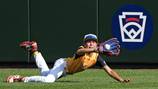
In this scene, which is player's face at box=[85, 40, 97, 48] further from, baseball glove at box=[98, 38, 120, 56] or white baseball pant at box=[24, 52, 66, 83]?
white baseball pant at box=[24, 52, 66, 83]

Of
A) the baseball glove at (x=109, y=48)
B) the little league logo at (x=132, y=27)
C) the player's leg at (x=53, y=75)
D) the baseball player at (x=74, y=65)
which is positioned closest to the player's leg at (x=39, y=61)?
the baseball player at (x=74, y=65)

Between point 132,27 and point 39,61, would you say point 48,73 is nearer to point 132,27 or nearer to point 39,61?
point 39,61

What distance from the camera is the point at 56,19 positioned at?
16.7 metres

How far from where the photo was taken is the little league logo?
55.0ft

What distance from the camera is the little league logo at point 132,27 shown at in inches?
659

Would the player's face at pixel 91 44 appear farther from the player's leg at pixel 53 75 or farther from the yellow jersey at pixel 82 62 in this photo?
the player's leg at pixel 53 75

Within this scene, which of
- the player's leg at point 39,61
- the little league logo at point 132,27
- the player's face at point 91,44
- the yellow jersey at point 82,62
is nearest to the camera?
the player's face at point 91,44

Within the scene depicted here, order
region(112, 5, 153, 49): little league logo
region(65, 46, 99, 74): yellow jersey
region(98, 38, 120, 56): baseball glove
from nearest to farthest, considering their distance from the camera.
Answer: region(98, 38, 120, 56): baseball glove, region(65, 46, 99, 74): yellow jersey, region(112, 5, 153, 49): little league logo

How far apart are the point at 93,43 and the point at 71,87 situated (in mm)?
1200

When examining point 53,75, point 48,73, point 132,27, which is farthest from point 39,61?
point 132,27

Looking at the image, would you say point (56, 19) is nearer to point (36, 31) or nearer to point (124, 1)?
point (36, 31)

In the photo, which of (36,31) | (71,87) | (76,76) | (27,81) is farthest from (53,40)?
(71,87)

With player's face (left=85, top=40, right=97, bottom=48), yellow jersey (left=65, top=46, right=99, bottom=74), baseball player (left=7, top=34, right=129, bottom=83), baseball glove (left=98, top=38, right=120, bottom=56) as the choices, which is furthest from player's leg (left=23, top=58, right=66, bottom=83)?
baseball glove (left=98, top=38, right=120, bottom=56)

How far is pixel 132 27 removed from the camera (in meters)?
16.9
